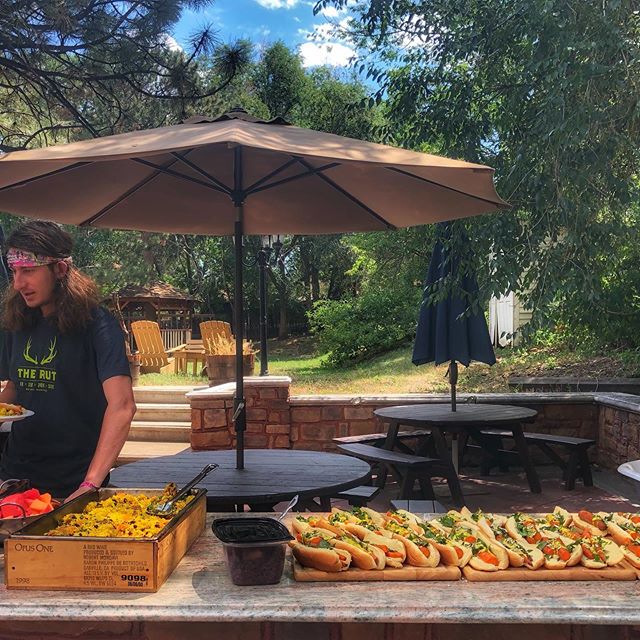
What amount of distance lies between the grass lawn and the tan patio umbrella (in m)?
6.51

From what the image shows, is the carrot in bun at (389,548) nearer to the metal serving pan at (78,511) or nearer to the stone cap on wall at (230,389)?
the metal serving pan at (78,511)

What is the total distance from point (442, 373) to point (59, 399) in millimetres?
11051

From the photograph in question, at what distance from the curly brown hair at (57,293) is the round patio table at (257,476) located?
33.9 inches

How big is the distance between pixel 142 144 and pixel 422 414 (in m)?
3.85

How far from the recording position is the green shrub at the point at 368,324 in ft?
55.0

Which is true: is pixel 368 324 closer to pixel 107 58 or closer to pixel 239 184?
pixel 107 58

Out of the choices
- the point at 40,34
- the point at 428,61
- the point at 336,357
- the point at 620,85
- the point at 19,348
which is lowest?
the point at 336,357

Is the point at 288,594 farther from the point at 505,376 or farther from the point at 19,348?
the point at 505,376

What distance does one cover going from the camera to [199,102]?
27.3 ft

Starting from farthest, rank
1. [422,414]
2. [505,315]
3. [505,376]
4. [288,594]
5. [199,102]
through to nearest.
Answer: [505,315] < [505,376] < [199,102] < [422,414] < [288,594]

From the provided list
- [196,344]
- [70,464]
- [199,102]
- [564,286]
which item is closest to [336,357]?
[196,344]

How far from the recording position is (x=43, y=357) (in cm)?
246

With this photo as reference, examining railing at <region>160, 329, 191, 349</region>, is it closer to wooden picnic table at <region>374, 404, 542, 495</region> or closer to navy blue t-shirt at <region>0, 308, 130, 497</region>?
wooden picnic table at <region>374, 404, 542, 495</region>

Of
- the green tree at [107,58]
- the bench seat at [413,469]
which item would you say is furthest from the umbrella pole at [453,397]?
the green tree at [107,58]
